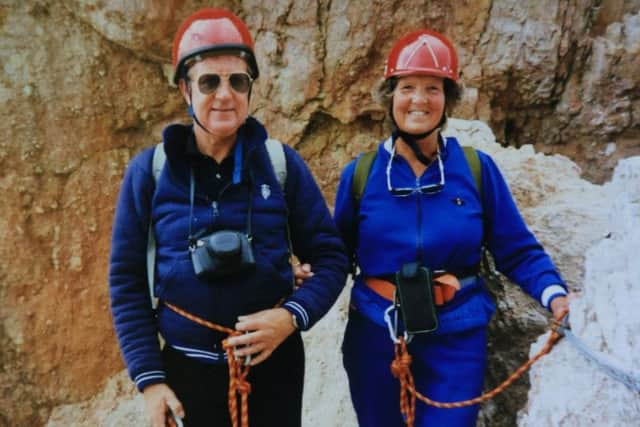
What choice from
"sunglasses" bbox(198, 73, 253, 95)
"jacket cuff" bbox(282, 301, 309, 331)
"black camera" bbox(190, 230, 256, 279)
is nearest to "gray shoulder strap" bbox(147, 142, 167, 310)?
"black camera" bbox(190, 230, 256, 279)

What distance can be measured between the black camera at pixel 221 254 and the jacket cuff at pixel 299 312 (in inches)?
8.8

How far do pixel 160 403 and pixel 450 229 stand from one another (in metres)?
1.35

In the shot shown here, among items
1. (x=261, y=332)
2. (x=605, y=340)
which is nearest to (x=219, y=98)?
(x=261, y=332)

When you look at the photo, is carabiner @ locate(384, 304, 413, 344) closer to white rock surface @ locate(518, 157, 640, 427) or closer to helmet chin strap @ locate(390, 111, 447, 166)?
white rock surface @ locate(518, 157, 640, 427)

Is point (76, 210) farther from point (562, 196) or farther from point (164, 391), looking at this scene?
point (562, 196)

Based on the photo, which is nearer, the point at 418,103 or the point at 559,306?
the point at 559,306

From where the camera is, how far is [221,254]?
6.19 ft

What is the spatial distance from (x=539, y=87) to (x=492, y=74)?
72cm

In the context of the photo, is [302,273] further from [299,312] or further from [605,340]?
[605,340]

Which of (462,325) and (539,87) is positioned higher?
(539,87)

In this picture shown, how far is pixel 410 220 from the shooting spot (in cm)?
232

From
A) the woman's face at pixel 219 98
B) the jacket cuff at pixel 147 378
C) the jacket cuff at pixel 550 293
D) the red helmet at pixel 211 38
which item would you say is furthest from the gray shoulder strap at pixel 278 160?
the jacket cuff at pixel 550 293

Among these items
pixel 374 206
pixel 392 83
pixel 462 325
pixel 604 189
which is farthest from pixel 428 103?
pixel 604 189

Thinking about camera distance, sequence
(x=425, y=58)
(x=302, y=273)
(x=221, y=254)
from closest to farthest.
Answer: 1. (x=221, y=254)
2. (x=302, y=273)
3. (x=425, y=58)
